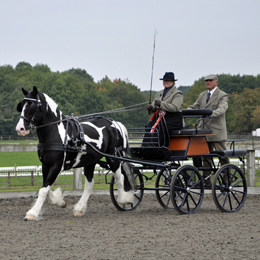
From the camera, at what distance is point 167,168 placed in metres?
7.62

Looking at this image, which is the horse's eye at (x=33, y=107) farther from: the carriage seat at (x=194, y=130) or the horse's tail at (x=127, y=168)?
the carriage seat at (x=194, y=130)

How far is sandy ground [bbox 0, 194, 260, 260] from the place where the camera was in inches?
179

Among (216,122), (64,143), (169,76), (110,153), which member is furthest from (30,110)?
(216,122)

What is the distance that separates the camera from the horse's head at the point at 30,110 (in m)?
6.51

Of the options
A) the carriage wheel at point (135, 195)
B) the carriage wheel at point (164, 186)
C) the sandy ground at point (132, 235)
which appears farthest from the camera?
the carriage wheel at point (135, 195)

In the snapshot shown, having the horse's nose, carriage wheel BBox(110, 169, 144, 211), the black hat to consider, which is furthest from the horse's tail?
the horse's nose

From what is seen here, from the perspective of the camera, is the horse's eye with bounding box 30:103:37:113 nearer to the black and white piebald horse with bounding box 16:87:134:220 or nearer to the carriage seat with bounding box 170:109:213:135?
the black and white piebald horse with bounding box 16:87:134:220

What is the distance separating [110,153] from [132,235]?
2.42 metres

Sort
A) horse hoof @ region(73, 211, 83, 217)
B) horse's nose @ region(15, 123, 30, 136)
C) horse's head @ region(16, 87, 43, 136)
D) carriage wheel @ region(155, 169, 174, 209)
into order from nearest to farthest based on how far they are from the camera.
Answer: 1. horse's nose @ region(15, 123, 30, 136)
2. horse's head @ region(16, 87, 43, 136)
3. horse hoof @ region(73, 211, 83, 217)
4. carriage wheel @ region(155, 169, 174, 209)

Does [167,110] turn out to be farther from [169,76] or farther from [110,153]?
[110,153]

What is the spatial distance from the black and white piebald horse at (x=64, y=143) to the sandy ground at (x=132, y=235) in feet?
1.19

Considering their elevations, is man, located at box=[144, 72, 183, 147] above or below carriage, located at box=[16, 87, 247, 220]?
above

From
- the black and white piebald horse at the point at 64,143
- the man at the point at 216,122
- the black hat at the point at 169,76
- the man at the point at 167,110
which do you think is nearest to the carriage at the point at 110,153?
the black and white piebald horse at the point at 64,143

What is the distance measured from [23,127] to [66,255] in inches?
96.5
